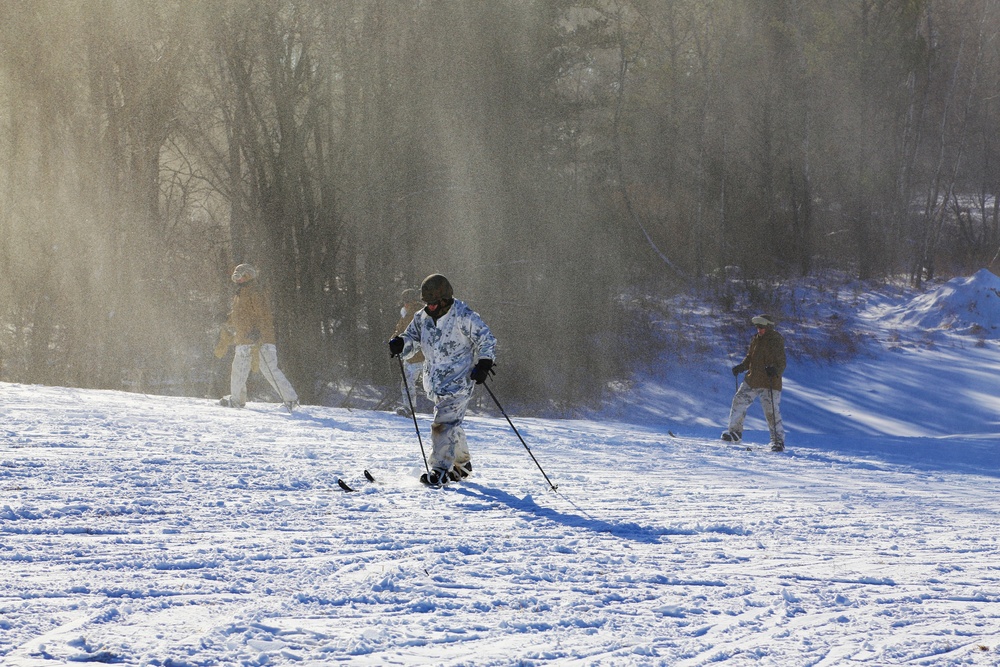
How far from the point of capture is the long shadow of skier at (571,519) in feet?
22.2

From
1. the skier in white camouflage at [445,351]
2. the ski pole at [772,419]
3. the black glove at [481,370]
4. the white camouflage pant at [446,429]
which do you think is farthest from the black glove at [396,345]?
the ski pole at [772,419]

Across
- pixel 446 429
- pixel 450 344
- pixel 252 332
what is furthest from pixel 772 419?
pixel 450 344

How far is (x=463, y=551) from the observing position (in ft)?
19.6

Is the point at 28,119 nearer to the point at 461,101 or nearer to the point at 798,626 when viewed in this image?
the point at 461,101

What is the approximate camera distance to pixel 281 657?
13.1ft

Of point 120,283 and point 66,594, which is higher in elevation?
point 120,283

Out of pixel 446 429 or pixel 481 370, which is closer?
pixel 481 370

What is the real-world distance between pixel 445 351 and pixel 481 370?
0.51 m

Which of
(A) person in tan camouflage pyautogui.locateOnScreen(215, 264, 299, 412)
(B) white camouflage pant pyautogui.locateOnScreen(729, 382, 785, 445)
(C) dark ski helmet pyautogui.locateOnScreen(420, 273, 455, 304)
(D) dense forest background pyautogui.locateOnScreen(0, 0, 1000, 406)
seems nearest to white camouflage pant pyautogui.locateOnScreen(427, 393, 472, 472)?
(C) dark ski helmet pyautogui.locateOnScreen(420, 273, 455, 304)

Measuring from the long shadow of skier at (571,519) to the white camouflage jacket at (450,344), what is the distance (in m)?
0.81

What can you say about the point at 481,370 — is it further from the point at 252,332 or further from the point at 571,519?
the point at 252,332

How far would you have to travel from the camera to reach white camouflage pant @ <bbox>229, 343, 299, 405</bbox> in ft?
44.1

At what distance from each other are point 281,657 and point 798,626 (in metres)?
2.26

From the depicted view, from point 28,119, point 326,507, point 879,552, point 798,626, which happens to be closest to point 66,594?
point 326,507
